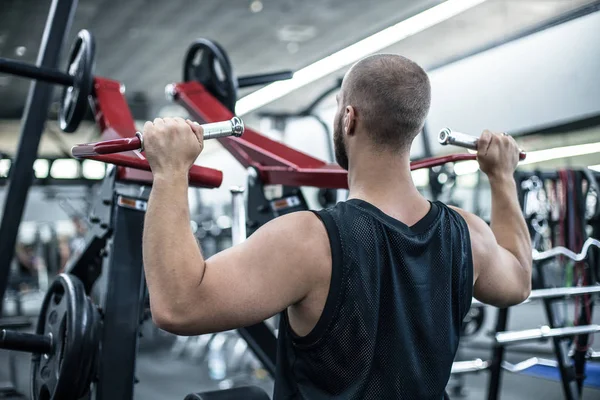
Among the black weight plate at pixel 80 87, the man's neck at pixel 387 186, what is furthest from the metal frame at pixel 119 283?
the man's neck at pixel 387 186

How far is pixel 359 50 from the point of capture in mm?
8102

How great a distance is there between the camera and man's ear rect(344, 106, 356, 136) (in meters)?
1.24

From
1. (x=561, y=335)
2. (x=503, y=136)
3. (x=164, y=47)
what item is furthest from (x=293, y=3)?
(x=503, y=136)

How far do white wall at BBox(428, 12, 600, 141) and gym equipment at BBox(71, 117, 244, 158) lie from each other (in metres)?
3.42

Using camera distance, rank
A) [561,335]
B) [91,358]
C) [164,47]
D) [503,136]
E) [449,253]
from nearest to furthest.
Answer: [449,253], [503,136], [91,358], [561,335], [164,47]

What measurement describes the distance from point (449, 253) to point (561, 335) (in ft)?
6.02

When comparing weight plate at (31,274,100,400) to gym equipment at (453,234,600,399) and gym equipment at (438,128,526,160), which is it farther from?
gym equipment at (453,234,600,399)

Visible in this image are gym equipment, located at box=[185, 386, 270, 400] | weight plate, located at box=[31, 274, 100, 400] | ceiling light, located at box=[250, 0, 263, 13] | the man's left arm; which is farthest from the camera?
ceiling light, located at box=[250, 0, 263, 13]

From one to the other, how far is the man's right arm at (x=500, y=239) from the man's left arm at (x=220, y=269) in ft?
1.43

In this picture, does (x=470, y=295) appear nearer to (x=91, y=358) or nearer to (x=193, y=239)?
(x=193, y=239)

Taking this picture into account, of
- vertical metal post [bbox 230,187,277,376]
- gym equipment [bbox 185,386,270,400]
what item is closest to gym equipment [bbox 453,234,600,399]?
vertical metal post [bbox 230,187,277,376]

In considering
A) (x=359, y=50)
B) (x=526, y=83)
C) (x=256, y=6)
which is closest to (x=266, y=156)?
(x=526, y=83)

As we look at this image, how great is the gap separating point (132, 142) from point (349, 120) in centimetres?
42

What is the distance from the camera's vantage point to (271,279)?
1.10 m
